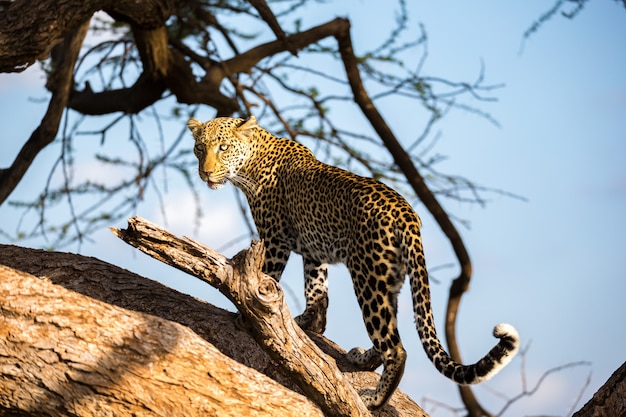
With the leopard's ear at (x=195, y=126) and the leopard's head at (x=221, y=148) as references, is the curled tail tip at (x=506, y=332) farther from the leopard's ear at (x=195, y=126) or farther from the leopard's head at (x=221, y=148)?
the leopard's ear at (x=195, y=126)

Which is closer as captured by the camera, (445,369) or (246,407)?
(246,407)

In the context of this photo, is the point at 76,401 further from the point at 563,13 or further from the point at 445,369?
the point at 563,13

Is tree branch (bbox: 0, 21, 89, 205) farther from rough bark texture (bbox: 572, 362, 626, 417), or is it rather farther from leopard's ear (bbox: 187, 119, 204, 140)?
rough bark texture (bbox: 572, 362, 626, 417)

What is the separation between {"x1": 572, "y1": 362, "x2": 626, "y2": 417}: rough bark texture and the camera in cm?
348

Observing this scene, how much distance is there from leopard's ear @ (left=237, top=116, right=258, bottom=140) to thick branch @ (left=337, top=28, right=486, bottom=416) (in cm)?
223

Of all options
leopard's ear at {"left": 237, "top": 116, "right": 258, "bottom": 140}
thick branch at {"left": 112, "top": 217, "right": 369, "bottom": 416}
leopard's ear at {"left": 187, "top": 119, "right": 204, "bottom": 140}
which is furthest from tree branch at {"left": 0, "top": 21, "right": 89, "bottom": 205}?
thick branch at {"left": 112, "top": 217, "right": 369, "bottom": 416}

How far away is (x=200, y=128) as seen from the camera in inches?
203

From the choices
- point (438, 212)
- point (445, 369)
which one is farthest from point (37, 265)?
point (438, 212)

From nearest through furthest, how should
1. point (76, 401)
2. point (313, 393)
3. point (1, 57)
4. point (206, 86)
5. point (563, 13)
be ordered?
1. point (76, 401)
2. point (313, 393)
3. point (1, 57)
4. point (563, 13)
5. point (206, 86)

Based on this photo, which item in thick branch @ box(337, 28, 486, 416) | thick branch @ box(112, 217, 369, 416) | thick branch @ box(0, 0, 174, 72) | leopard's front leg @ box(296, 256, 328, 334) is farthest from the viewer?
thick branch @ box(337, 28, 486, 416)

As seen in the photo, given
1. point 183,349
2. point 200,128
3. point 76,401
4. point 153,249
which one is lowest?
point 76,401

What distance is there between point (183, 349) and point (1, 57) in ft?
8.37

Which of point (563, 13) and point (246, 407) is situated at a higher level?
point (563, 13)

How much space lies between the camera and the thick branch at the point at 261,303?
11.1ft
